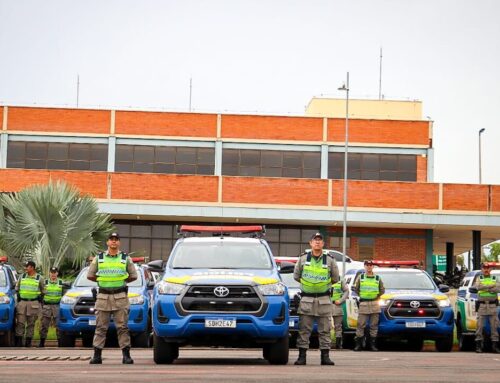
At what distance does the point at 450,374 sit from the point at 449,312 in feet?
32.9

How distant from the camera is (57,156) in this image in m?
61.8

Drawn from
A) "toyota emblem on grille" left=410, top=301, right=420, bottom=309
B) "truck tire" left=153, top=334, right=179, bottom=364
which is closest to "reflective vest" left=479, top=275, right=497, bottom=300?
"toyota emblem on grille" left=410, top=301, right=420, bottom=309

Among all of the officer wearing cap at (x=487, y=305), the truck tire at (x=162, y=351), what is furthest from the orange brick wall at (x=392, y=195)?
the truck tire at (x=162, y=351)

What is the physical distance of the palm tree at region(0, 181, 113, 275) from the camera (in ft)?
122

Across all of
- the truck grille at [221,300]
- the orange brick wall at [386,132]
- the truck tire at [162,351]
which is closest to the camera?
the truck grille at [221,300]

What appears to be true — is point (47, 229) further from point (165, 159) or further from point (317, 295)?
point (165, 159)

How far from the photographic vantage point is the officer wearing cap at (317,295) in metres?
18.6

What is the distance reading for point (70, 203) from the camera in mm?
38344

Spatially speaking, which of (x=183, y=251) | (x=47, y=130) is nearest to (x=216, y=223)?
(x=47, y=130)

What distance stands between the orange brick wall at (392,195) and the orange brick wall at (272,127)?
5363mm

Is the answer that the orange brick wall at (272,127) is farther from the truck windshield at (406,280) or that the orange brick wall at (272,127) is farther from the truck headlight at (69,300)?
the truck headlight at (69,300)

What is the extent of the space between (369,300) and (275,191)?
30.1m

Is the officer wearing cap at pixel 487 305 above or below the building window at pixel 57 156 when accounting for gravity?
below

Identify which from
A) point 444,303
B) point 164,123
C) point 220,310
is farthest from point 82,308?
point 164,123
